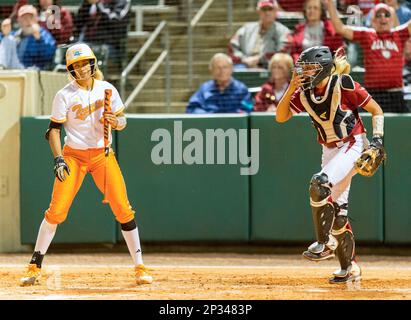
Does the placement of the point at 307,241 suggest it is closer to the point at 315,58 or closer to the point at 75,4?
the point at 315,58

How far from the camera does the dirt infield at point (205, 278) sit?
765 centimetres

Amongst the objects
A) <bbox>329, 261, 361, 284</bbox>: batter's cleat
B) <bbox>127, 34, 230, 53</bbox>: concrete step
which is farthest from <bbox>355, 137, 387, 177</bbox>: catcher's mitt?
<bbox>127, 34, 230, 53</bbox>: concrete step

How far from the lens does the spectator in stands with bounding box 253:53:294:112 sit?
11039mm

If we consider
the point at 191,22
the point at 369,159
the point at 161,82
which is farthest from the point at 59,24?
the point at 369,159

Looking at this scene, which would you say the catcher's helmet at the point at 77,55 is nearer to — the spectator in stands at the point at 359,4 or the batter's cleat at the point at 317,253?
the batter's cleat at the point at 317,253

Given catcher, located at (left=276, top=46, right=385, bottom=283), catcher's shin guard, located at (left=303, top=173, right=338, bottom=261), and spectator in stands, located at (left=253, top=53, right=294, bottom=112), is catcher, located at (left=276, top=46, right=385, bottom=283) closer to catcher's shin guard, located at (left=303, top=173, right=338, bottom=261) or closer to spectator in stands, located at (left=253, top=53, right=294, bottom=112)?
catcher's shin guard, located at (left=303, top=173, right=338, bottom=261)

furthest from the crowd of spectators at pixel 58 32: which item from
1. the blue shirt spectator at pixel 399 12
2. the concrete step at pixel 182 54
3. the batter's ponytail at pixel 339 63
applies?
the batter's ponytail at pixel 339 63

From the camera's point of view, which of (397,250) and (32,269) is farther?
(397,250)

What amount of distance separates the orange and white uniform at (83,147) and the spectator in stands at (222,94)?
10.6 ft

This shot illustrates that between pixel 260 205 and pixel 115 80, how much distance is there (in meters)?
2.86

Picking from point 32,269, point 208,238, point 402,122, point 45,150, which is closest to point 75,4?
point 45,150

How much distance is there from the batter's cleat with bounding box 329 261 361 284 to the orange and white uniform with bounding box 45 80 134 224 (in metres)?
1.81

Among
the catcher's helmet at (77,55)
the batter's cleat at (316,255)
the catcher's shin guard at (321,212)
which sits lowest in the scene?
the batter's cleat at (316,255)

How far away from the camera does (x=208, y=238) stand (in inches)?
424
